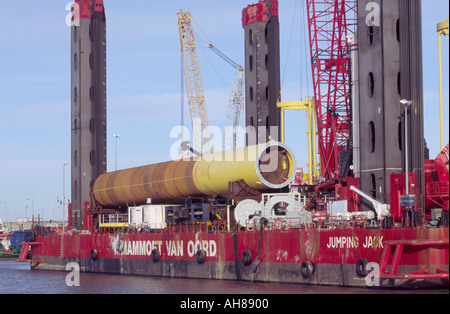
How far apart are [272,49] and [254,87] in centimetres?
391

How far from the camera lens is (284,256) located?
5141 cm

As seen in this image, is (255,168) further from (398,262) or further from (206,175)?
(398,262)

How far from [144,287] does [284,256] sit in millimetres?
9787

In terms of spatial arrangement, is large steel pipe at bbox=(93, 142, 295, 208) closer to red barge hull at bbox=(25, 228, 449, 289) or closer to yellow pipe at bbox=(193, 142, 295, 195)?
yellow pipe at bbox=(193, 142, 295, 195)

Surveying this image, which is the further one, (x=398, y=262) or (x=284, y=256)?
(x=284, y=256)

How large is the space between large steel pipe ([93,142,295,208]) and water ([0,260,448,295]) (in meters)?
7.20

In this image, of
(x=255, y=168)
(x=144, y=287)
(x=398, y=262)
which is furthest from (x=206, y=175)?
(x=398, y=262)

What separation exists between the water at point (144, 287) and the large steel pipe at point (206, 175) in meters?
7.20

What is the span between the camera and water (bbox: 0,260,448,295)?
46.9 m

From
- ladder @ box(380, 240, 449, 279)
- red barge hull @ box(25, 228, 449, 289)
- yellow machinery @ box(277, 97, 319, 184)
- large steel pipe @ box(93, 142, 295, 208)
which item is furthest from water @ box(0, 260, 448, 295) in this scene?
yellow machinery @ box(277, 97, 319, 184)

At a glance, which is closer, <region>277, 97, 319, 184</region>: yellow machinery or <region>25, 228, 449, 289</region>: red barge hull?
<region>25, 228, 449, 289</region>: red barge hull

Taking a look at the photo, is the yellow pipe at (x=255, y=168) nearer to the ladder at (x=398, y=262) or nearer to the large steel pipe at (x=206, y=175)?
the large steel pipe at (x=206, y=175)

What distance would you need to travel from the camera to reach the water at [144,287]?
46.9 m
